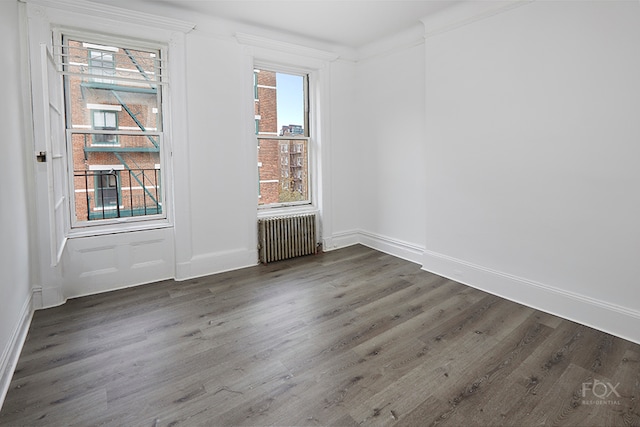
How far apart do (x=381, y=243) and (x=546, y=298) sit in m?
2.15

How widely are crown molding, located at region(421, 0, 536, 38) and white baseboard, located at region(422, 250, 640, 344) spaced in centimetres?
239

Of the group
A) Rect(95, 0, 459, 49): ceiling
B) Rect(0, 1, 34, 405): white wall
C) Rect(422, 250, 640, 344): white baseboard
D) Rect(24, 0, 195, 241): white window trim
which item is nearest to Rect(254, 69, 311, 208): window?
Rect(95, 0, 459, 49): ceiling

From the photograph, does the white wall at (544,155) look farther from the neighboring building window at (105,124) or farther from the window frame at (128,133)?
the neighboring building window at (105,124)

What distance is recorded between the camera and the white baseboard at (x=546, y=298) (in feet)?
8.23

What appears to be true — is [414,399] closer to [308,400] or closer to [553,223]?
[308,400]

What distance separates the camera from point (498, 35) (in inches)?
123

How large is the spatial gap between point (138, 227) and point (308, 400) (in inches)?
104

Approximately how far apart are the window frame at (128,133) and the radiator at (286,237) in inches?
43.3

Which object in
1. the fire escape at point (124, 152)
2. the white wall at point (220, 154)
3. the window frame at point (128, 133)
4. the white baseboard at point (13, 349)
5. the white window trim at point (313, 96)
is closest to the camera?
the white baseboard at point (13, 349)

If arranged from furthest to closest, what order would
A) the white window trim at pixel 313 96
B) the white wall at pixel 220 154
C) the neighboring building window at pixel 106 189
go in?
1. the white window trim at pixel 313 96
2. the white wall at pixel 220 154
3. the neighboring building window at pixel 106 189

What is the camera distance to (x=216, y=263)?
12.9ft

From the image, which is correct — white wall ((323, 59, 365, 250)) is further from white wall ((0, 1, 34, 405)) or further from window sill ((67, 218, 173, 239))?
white wall ((0, 1, 34, 405))

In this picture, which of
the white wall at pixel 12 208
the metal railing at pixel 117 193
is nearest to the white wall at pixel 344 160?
the metal railing at pixel 117 193

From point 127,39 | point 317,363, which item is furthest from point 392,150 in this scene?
point 127,39
